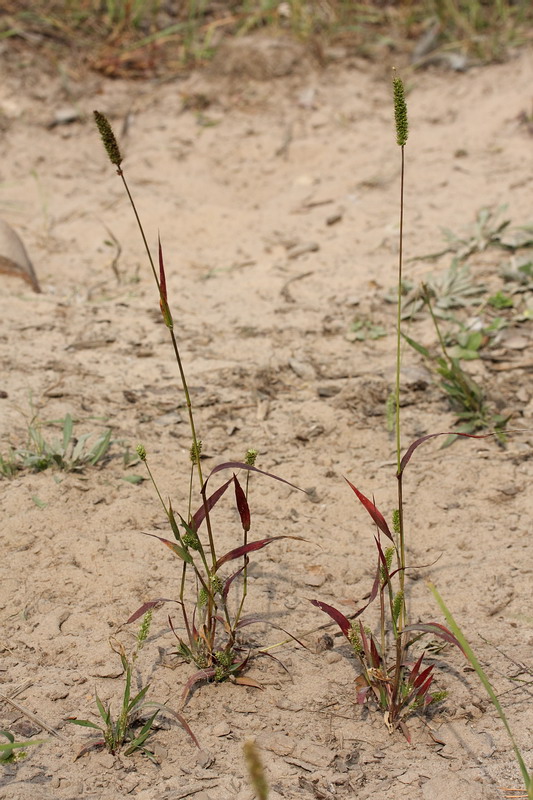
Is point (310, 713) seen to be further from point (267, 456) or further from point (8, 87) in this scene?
point (8, 87)

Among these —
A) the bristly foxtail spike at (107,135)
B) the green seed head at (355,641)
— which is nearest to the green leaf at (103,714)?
the green seed head at (355,641)

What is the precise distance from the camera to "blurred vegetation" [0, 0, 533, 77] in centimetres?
513

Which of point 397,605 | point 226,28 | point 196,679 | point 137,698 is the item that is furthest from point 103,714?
point 226,28

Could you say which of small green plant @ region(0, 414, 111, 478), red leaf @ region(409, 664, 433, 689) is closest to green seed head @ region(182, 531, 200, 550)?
red leaf @ region(409, 664, 433, 689)

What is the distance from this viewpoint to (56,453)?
229 centimetres

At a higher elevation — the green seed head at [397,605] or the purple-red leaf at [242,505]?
the purple-red leaf at [242,505]

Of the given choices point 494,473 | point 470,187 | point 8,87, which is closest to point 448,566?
point 494,473

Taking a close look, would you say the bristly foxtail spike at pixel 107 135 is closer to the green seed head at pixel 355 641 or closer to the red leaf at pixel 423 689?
the green seed head at pixel 355 641

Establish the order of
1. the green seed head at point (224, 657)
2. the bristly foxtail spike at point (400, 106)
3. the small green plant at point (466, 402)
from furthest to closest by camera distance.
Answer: the small green plant at point (466, 402)
the green seed head at point (224, 657)
the bristly foxtail spike at point (400, 106)

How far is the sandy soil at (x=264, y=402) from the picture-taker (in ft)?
5.32

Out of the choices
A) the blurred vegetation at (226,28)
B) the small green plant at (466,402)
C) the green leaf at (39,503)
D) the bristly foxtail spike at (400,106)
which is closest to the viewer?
the bristly foxtail spike at (400,106)

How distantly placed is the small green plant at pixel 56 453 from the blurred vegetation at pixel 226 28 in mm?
3597

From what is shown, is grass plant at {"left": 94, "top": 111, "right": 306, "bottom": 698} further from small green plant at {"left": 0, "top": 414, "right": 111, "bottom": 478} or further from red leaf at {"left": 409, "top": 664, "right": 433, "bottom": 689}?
small green plant at {"left": 0, "top": 414, "right": 111, "bottom": 478}

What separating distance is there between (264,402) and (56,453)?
818mm
